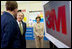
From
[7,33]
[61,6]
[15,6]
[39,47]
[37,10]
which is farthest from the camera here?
[37,10]

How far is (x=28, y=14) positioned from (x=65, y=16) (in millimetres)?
6244

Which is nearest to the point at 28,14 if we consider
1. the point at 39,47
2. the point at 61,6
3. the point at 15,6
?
the point at 39,47

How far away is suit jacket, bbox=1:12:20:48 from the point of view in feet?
4.71

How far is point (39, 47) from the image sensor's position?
426cm

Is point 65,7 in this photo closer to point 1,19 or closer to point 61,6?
point 61,6

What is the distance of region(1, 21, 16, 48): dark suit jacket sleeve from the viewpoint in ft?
4.69

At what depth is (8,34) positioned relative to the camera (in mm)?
1438

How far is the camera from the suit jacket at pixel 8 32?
143 cm

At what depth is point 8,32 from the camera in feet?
4.71

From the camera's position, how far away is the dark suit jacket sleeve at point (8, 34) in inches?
56.3

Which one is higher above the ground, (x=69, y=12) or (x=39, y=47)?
(x=69, y=12)

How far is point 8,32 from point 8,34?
0.08 ft

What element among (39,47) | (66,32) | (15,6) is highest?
(15,6)

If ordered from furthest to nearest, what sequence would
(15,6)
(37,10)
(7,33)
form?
(37,10) < (15,6) < (7,33)
